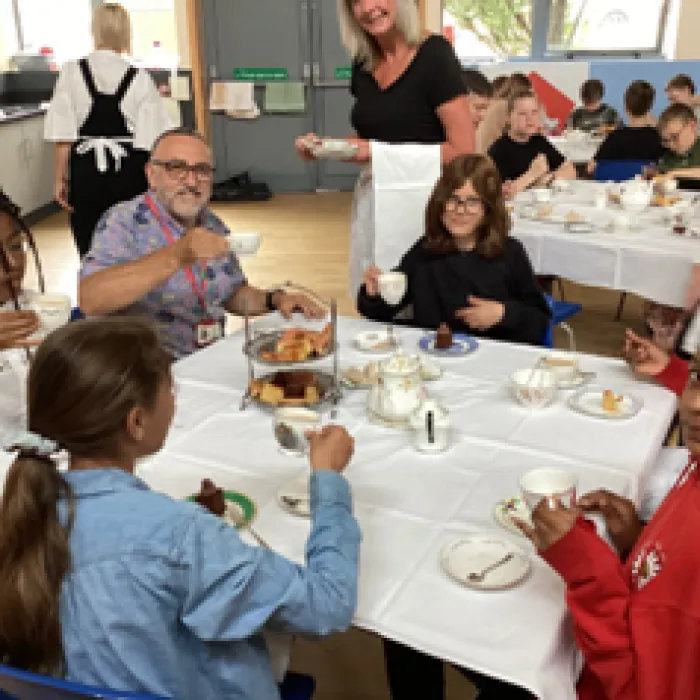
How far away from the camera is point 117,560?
3.05ft

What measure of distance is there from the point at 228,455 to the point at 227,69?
6.68m

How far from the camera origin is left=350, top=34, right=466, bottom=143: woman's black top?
2.69m

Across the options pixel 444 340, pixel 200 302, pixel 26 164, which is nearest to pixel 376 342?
pixel 444 340

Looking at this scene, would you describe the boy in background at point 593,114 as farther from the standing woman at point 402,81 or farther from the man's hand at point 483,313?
the man's hand at point 483,313

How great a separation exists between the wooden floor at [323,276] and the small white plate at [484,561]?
79 centimetres

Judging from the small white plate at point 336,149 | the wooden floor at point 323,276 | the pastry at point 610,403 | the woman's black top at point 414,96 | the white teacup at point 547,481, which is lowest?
the wooden floor at point 323,276

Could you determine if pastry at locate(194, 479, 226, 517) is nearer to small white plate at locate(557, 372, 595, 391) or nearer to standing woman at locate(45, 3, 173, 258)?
small white plate at locate(557, 372, 595, 391)

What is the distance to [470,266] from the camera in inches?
95.7

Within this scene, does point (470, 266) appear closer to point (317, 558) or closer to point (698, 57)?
point (317, 558)

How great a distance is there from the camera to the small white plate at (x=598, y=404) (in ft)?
5.45

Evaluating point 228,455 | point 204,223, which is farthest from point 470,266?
point 228,455

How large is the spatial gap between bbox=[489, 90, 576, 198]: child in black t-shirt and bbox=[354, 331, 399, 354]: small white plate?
2163 mm

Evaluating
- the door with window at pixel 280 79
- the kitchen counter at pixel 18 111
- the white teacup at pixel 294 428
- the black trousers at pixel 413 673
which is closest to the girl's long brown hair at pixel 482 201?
the white teacup at pixel 294 428

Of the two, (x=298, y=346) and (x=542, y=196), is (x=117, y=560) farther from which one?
(x=542, y=196)
